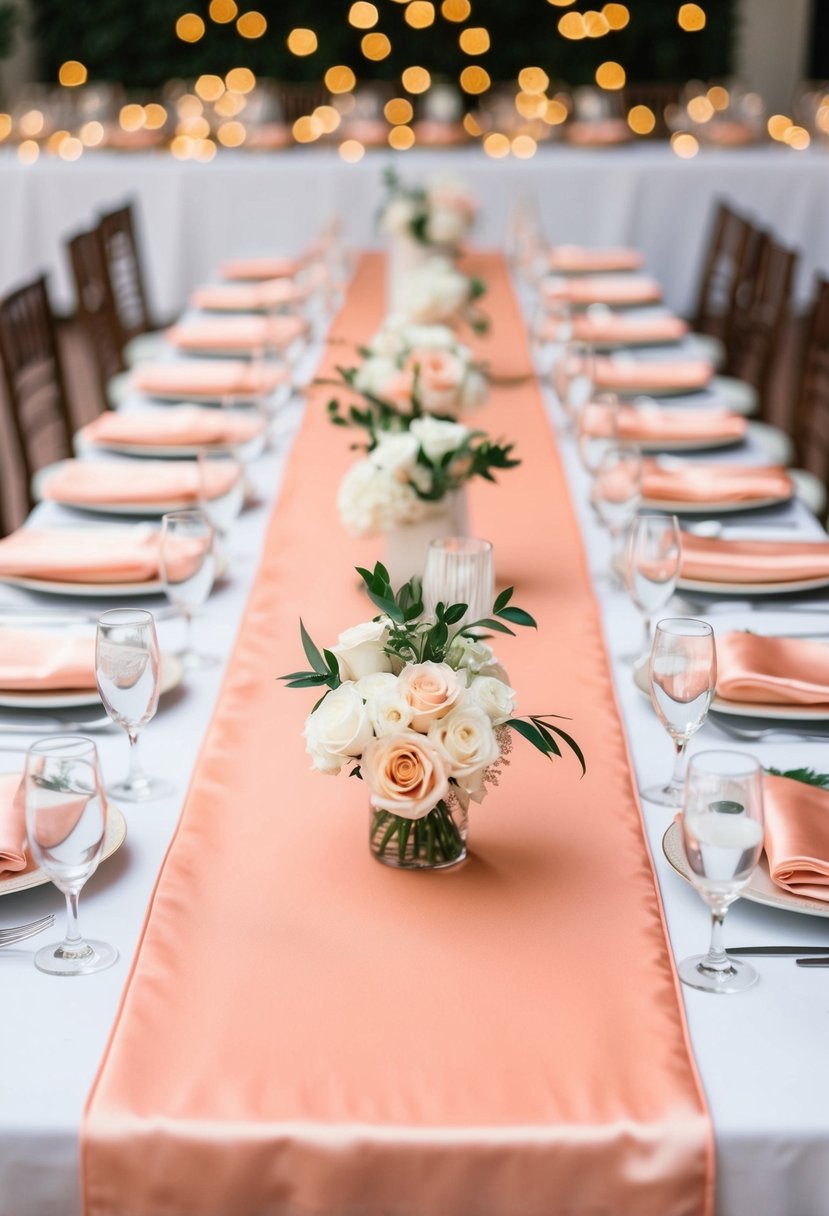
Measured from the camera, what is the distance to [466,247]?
562cm

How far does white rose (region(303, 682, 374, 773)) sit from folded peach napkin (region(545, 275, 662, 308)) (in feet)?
10.3

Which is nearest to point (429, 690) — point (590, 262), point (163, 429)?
point (163, 429)

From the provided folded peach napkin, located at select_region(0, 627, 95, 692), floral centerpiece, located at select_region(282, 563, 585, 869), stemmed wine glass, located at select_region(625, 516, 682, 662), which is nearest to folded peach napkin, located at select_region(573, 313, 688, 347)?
stemmed wine glass, located at select_region(625, 516, 682, 662)

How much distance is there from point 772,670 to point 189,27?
8.80m

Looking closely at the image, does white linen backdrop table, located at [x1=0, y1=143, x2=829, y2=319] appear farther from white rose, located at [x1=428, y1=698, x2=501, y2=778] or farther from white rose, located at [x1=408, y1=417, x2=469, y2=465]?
white rose, located at [x1=428, y1=698, x2=501, y2=778]

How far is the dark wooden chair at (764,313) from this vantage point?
4.04 metres

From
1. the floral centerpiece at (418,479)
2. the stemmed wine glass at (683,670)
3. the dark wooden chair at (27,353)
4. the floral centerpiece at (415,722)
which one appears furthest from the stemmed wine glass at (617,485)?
the dark wooden chair at (27,353)

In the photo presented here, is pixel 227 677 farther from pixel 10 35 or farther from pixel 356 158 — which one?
pixel 10 35

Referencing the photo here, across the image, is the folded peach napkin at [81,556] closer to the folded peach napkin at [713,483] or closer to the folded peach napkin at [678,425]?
the folded peach napkin at [713,483]

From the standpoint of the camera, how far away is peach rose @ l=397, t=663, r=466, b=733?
4.12 ft

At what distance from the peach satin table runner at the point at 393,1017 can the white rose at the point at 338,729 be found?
0.45ft

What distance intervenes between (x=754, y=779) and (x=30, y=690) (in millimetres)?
914

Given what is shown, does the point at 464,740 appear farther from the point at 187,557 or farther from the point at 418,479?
the point at 418,479

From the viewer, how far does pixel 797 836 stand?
1.35 m
